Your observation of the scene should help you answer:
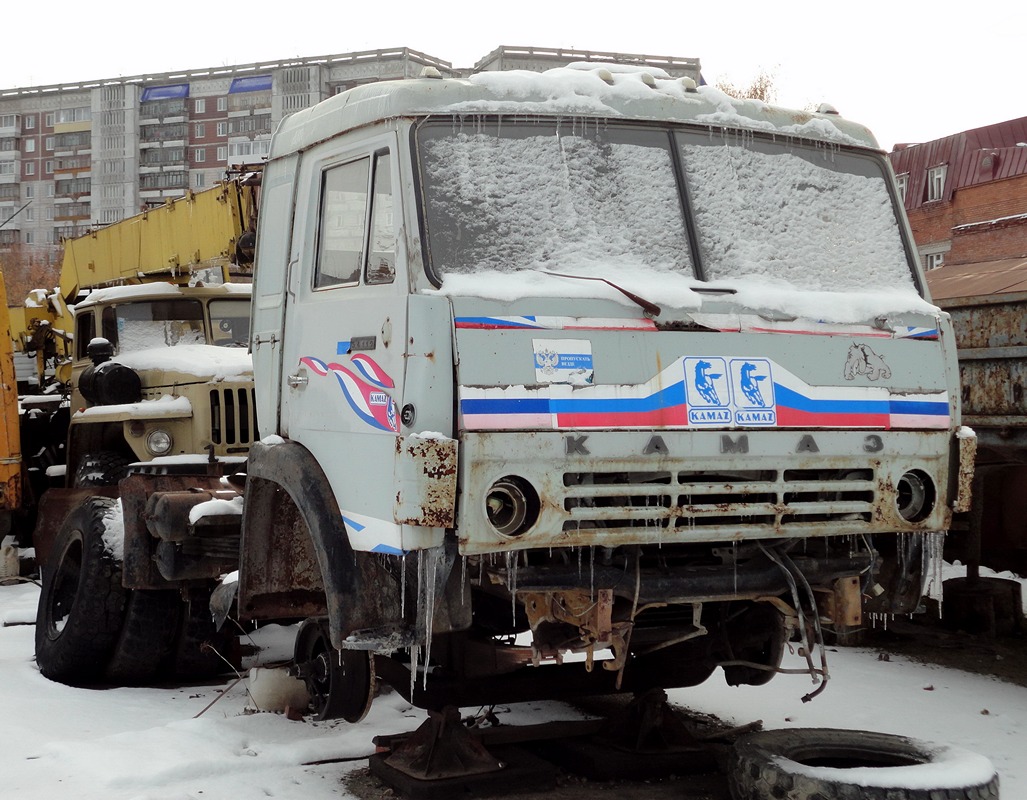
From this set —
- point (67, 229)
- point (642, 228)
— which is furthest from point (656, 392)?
point (67, 229)

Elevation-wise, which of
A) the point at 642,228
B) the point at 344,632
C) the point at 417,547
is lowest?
the point at 344,632

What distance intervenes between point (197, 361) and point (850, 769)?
5.05 m

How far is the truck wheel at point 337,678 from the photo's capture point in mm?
5492

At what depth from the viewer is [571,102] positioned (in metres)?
4.93

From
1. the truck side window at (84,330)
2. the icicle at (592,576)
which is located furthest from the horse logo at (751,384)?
the truck side window at (84,330)

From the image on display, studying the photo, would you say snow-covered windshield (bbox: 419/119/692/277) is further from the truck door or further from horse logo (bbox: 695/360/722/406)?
horse logo (bbox: 695/360/722/406)

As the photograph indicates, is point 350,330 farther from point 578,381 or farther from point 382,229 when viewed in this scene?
point 578,381

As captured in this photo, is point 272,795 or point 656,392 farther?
point 272,795

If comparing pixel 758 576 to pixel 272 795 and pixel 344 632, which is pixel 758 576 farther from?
pixel 272 795

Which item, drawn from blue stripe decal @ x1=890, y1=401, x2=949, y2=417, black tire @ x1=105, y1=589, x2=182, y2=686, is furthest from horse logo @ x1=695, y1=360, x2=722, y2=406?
black tire @ x1=105, y1=589, x2=182, y2=686

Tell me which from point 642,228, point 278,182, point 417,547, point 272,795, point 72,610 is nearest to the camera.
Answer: point 417,547

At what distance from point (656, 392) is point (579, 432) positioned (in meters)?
0.37

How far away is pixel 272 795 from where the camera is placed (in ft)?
17.2

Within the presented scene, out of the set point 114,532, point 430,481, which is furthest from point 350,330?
point 114,532
